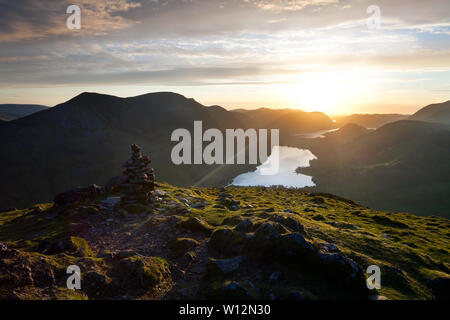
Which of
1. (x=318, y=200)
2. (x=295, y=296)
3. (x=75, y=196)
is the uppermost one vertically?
(x=75, y=196)

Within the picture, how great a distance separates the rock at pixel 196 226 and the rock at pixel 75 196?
1828cm

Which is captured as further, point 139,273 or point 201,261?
point 201,261

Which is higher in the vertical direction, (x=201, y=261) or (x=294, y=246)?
(x=294, y=246)

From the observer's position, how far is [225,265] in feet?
59.9

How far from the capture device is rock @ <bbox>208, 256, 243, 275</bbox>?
17.8 meters

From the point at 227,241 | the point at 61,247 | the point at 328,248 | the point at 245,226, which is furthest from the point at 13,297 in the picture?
the point at 328,248

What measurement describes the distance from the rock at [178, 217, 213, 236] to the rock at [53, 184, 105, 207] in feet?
60.0

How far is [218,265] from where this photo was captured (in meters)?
18.2

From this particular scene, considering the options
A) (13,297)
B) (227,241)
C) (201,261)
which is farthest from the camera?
(227,241)

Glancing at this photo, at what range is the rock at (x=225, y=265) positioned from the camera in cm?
1778

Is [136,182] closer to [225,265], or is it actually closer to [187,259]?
[187,259]

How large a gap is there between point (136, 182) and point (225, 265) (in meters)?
21.3
